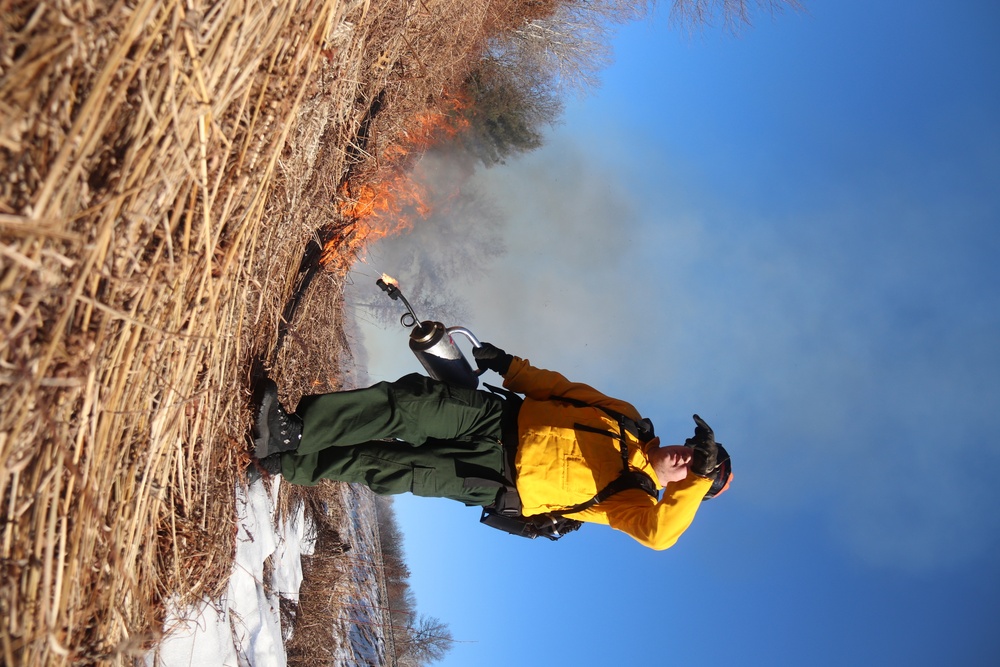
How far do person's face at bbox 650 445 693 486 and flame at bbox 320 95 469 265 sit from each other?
240cm

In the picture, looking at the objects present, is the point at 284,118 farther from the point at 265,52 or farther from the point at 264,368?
the point at 264,368

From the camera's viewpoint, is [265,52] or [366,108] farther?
[366,108]

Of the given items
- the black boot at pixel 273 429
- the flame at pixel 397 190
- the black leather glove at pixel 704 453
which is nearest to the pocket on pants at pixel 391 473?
the black boot at pixel 273 429

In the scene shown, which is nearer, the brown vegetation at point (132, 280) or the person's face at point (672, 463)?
the brown vegetation at point (132, 280)

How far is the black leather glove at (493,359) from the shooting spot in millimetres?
3303

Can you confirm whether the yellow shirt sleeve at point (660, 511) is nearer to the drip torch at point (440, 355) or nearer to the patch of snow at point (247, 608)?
the drip torch at point (440, 355)

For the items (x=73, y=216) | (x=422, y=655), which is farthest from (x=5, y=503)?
(x=422, y=655)

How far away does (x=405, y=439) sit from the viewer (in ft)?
9.50

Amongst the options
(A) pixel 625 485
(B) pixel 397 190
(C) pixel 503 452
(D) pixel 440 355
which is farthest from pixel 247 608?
(B) pixel 397 190

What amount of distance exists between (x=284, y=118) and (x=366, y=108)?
2.07m

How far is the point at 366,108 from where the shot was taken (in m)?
4.09

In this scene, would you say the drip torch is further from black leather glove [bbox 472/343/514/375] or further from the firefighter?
the firefighter

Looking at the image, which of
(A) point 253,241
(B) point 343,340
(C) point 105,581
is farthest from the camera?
(B) point 343,340

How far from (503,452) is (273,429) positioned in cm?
106
